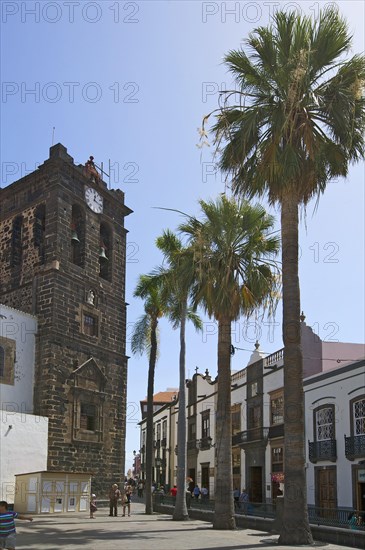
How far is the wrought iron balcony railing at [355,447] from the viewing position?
1063 inches

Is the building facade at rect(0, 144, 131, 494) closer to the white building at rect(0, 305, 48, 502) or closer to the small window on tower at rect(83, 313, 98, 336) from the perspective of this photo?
the small window on tower at rect(83, 313, 98, 336)

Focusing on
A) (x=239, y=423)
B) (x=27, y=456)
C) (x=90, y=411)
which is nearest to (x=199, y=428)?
(x=239, y=423)

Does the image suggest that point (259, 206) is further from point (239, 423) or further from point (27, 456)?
point (239, 423)

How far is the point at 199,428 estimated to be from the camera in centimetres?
5038

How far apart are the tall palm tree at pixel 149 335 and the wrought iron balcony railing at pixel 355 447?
28.2 ft

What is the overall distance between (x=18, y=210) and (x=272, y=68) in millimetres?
22341

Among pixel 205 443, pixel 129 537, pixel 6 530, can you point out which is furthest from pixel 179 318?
pixel 205 443

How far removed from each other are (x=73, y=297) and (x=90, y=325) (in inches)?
83.0

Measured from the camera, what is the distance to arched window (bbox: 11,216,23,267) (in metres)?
35.6

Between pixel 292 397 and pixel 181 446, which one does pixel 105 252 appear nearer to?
pixel 181 446

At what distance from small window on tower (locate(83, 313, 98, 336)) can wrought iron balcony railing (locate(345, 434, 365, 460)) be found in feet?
46.7

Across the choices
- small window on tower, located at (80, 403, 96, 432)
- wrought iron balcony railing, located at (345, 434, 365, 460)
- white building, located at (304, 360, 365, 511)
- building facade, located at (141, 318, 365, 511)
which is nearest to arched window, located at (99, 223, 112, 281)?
small window on tower, located at (80, 403, 96, 432)

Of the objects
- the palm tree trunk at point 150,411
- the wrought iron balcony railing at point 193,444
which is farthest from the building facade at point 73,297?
the wrought iron balcony railing at point 193,444

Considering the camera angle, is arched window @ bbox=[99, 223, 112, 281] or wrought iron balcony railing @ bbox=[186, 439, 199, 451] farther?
wrought iron balcony railing @ bbox=[186, 439, 199, 451]
